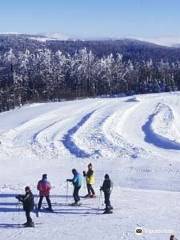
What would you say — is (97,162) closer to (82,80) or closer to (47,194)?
(47,194)

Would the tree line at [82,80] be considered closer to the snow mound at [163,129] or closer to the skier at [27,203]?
the snow mound at [163,129]

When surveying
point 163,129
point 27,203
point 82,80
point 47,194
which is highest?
point 82,80

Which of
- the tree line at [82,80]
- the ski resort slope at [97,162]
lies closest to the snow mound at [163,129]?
the ski resort slope at [97,162]

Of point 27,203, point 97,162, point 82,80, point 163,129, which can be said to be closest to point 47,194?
point 27,203

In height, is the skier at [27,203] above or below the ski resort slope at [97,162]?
above

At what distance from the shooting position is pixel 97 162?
36.8 m

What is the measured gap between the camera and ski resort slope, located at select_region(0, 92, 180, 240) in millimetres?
20984

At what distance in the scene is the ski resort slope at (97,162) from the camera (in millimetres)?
20984

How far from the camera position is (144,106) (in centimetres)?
6762

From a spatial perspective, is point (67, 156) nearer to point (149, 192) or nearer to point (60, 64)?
point (149, 192)

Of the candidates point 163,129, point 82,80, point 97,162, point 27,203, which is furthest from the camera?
point 82,80

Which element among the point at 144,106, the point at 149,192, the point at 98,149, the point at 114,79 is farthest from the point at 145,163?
the point at 114,79

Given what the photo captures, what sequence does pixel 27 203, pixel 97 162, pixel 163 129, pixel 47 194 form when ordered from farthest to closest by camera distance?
pixel 163 129 < pixel 97 162 < pixel 47 194 < pixel 27 203

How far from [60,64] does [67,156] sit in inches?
3697
